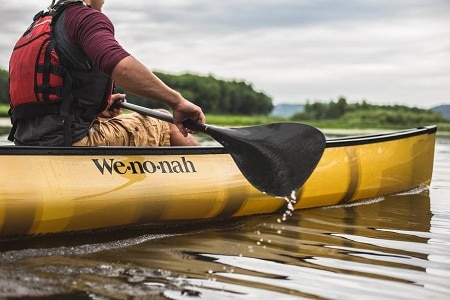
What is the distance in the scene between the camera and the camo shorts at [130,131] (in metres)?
4.54

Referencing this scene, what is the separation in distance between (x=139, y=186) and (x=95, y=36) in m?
0.98

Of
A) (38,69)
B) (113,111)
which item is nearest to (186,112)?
(38,69)

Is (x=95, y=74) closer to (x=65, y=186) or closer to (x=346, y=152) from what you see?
(x=65, y=186)

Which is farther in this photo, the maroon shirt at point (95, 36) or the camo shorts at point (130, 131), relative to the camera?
the camo shorts at point (130, 131)

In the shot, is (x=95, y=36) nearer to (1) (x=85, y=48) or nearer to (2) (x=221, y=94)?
(1) (x=85, y=48)

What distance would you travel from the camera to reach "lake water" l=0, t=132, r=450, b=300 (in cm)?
306

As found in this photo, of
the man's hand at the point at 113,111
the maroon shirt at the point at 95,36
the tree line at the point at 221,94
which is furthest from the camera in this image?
the tree line at the point at 221,94

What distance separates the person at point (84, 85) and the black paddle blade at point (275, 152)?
15.0 inches

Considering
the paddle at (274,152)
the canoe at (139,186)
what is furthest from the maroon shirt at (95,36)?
the paddle at (274,152)

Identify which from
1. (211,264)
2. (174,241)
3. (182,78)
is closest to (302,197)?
(174,241)

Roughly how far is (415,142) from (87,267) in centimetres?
395

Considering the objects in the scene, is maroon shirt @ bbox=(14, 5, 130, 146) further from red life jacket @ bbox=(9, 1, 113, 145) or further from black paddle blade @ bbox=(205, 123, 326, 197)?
black paddle blade @ bbox=(205, 123, 326, 197)

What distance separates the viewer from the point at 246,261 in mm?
3654

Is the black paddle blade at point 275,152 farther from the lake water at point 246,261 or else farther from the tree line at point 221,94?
the tree line at point 221,94
